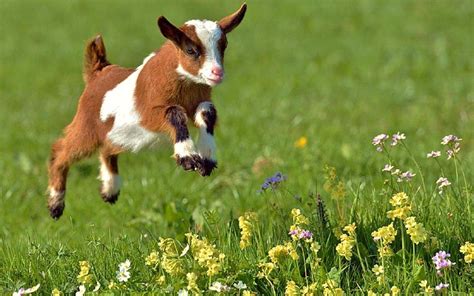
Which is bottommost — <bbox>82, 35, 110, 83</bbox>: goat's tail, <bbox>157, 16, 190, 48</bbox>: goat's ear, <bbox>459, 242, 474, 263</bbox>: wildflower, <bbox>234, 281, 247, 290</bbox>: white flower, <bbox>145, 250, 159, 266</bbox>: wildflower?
<bbox>234, 281, 247, 290</bbox>: white flower

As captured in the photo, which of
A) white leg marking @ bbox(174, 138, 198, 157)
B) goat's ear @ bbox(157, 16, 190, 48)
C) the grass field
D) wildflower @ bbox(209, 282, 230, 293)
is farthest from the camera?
the grass field

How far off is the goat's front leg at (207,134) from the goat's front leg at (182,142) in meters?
0.09

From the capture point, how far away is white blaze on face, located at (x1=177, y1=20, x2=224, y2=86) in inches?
158

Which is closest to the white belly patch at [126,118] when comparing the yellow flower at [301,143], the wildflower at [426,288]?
the wildflower at [426,288]

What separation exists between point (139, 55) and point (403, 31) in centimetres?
448

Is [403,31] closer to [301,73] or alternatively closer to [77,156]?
[301,73]

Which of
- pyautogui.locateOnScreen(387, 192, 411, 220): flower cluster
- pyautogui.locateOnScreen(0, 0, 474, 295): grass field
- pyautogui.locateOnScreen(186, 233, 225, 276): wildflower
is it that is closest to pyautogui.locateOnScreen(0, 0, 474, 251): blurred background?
pyautogui.locateOnScreen(0, 0, 474, 295): grass field

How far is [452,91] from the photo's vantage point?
37.6 feet

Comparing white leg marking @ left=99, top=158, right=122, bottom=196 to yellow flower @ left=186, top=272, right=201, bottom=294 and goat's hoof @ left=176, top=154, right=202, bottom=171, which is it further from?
goat's hoof @ left=176, top=154, right=202, bottom=171

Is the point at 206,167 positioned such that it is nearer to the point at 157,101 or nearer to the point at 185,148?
the point at 185,148

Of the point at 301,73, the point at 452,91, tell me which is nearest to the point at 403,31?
the point at 301,73

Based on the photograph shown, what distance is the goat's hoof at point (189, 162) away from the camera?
3930 millimetres

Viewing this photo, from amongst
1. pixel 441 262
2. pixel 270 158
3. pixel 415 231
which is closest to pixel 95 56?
pixel 415 231

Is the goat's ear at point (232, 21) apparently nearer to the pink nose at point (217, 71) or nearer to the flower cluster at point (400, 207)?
the pink nose at point (217, 71)
